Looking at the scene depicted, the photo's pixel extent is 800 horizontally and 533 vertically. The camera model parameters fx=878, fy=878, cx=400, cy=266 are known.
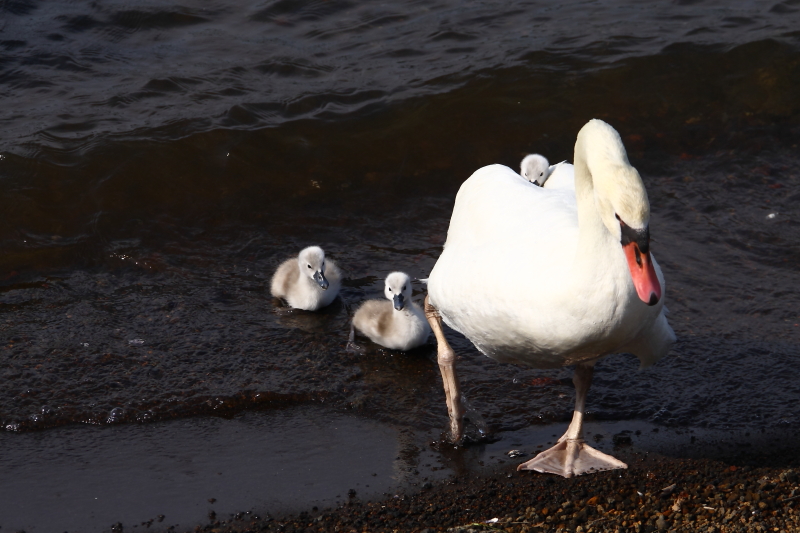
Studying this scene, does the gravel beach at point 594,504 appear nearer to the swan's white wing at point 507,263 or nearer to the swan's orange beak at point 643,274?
the swan's white wing at point 507,263

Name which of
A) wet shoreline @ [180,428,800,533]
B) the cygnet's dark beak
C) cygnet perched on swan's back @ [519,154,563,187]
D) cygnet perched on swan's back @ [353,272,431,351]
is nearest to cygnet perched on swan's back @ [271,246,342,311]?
the cygnet's dark beak

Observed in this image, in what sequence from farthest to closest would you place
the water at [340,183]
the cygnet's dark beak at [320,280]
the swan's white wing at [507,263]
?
the cygnet's dark beak at [320,280] → the water at [340,183] → the swan's white wing at [507,263]

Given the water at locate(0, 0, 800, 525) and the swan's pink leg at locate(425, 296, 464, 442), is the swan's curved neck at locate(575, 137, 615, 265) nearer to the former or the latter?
the swan's pink leg at locate(425, 296, 464, 442)

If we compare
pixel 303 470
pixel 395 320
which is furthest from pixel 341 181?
pixel 303 470

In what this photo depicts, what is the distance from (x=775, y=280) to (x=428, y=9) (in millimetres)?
6760

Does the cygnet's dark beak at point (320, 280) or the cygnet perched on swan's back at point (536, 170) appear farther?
the cygnet perched on swan's back at point (536, 170)

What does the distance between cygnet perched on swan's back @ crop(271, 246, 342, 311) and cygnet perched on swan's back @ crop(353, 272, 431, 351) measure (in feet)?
1.45

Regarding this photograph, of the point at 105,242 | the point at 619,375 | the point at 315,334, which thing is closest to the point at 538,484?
the point at 619,375

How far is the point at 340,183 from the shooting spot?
357 inches

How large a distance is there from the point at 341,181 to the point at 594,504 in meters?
5.33

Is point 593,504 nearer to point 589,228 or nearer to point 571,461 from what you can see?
point 571,461

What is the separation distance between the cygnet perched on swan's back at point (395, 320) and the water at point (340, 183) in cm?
14

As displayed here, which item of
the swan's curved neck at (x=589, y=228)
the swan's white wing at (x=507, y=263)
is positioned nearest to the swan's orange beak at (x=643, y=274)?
the swan's curved neck at (x=589, y=228)

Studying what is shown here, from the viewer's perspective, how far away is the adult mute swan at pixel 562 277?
3.75 metres
